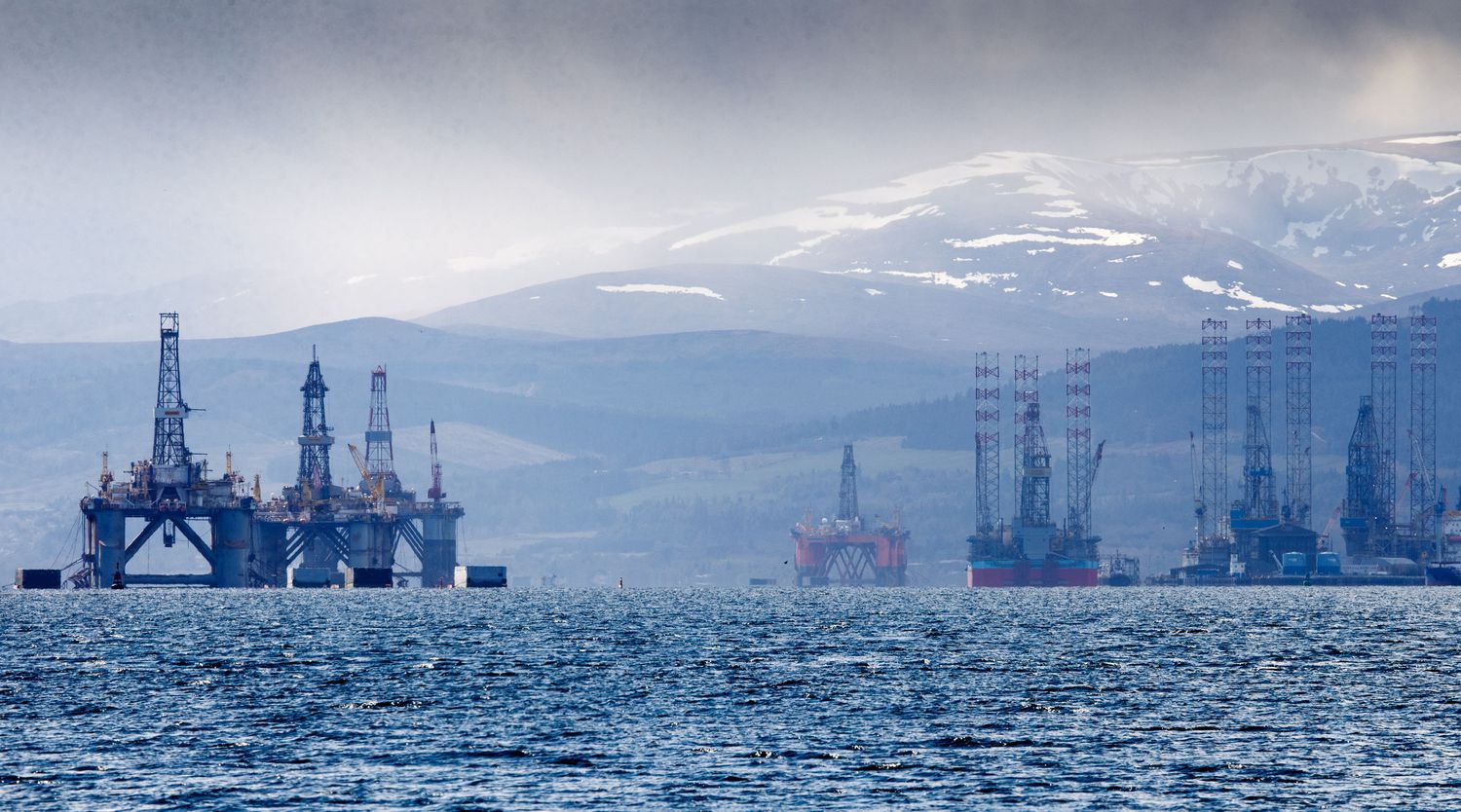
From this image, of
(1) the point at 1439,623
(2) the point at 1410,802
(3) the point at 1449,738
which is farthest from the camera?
(1) the point at 1439,623

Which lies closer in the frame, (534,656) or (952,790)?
(952,790)

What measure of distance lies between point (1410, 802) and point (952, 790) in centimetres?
1452

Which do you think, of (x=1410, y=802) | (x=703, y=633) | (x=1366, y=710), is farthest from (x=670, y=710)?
(x=703, y=633)

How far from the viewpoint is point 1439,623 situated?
195m

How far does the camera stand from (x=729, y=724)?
94.2m

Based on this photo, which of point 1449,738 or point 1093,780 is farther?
point 1449,738

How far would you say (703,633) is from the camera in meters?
176

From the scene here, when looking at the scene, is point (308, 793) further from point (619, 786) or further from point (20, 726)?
point (20, 726)

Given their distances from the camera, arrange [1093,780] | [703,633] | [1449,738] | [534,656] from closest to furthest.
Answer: [1093,780] < [1449,738] < [534,656] < [703,633]

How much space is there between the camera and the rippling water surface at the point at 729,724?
74.2m

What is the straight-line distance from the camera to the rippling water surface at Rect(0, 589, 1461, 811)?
244 ft

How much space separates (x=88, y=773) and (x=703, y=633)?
328 ft

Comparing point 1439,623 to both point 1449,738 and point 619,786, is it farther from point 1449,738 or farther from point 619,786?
point 619,786

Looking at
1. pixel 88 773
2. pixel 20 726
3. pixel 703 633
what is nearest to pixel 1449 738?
pixel 88 773
